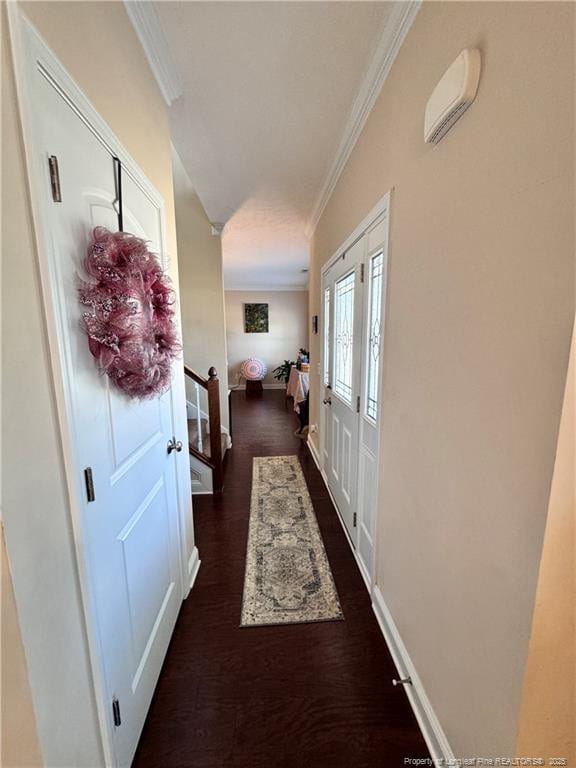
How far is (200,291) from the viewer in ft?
12.2

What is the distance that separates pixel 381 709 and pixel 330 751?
0.81ft

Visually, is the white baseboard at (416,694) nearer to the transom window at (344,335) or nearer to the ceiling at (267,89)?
the transom window at (344,335)

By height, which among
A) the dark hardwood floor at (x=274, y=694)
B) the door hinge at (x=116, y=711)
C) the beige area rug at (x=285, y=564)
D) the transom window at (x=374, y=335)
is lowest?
the dark hardwood floor at (x=274, y=694)

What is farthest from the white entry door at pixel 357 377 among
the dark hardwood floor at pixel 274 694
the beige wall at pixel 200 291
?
the beige wall at pixel 200 291

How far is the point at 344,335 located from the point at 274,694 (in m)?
2.07

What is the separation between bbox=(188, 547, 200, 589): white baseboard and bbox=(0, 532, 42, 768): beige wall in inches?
48.5

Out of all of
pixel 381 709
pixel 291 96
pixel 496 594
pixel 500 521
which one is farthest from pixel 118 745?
pixel 291 96

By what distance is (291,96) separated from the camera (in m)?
1.60

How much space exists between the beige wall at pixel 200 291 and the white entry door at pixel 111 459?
234 centimetres

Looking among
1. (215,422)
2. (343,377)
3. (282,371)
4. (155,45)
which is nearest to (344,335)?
(343,377)

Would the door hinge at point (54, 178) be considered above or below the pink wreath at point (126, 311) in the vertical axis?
above

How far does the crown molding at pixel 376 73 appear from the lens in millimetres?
1117

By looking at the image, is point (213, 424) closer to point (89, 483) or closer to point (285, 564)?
point (285, 564)

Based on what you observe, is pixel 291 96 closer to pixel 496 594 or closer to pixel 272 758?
pixel 496 594
